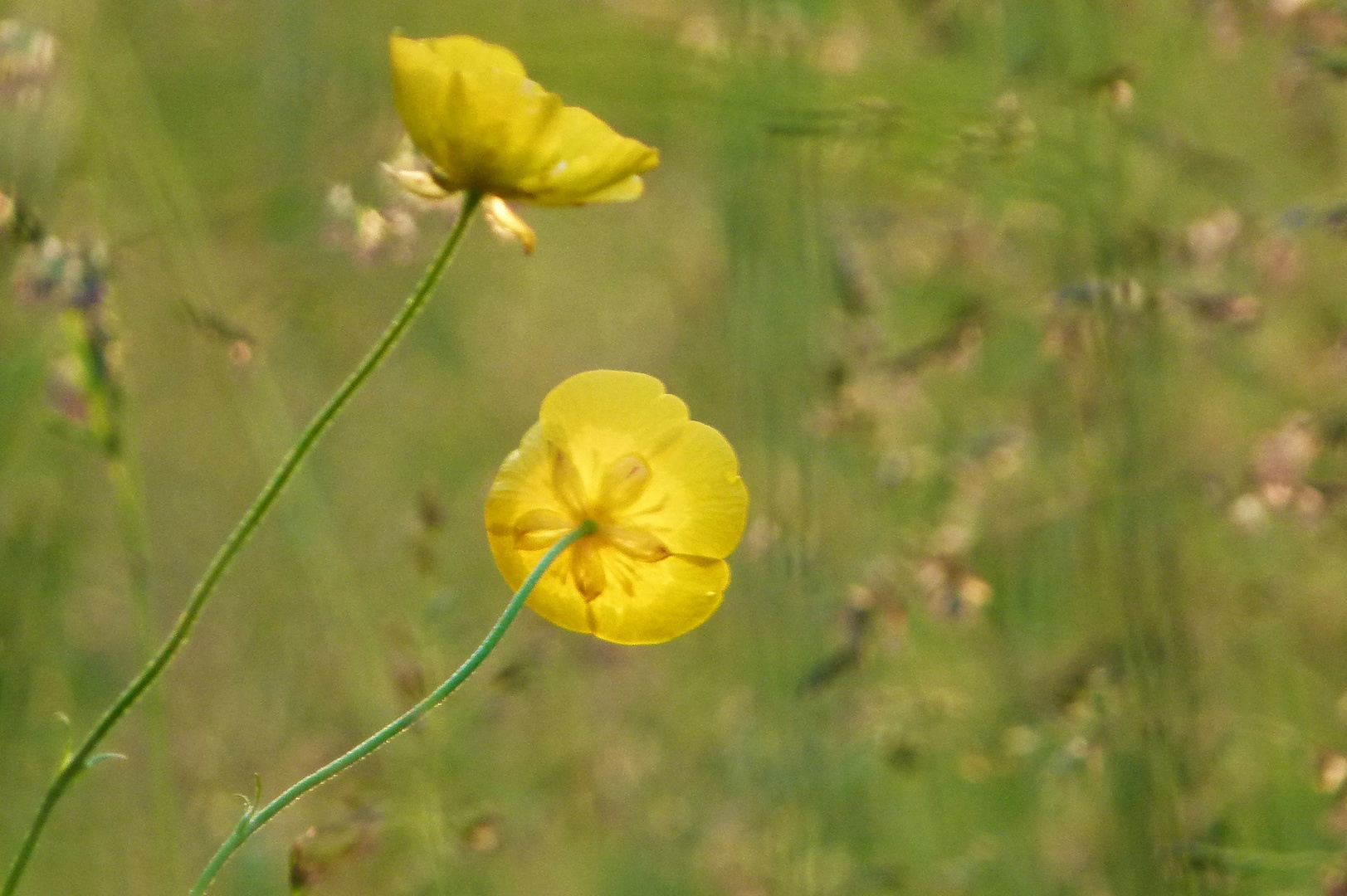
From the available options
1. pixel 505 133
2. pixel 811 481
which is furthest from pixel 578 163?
pixel 811 481

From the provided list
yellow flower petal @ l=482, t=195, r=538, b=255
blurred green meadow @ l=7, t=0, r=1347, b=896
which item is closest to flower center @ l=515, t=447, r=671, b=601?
yellow flower petal @ l=482, t=195, r=538, b=255

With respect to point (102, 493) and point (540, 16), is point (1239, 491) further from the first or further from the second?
point (102, 493)

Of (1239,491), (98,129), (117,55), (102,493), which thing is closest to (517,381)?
(102,493)

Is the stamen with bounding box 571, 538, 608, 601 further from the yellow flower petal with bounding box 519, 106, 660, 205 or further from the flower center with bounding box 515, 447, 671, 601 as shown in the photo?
the yellow flower petal with bounding box 519, 106, 660, 205

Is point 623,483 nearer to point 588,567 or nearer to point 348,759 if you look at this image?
point 588,567

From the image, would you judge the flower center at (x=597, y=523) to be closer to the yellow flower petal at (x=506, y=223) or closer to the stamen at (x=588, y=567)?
the stamen at (x=588, y=567)

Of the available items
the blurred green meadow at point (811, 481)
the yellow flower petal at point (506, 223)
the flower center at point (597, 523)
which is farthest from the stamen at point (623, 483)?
the blurred green meadow at point (811, 481)
